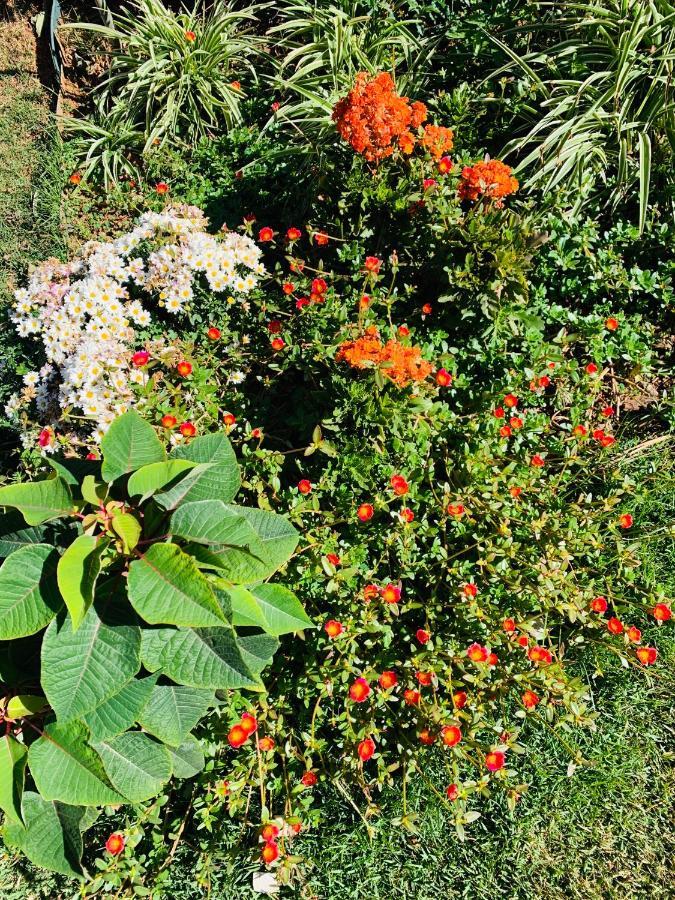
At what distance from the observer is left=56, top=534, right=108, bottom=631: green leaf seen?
137 cm

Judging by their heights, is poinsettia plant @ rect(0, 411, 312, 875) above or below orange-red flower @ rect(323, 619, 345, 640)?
above

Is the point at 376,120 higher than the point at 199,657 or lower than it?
higher

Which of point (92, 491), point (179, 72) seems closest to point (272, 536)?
point (92, 491)

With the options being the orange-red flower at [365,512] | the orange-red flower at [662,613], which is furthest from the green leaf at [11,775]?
the orange-red flower at [662,613]

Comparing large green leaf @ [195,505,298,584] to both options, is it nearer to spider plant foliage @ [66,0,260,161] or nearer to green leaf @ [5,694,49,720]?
green leaf @ [5,694,49,720]

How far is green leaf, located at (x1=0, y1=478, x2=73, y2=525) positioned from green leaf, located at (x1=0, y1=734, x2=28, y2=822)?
56 cm

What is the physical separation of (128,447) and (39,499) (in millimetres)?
244

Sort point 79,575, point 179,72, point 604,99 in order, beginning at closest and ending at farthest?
point 79,575, point 604,99, point 179,72

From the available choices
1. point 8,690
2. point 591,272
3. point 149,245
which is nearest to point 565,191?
point 591,272

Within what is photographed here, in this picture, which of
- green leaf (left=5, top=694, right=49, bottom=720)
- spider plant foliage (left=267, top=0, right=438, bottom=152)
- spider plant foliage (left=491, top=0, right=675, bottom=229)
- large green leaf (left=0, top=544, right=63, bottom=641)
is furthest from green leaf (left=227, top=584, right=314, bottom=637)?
spider plant foliage (left=267, top=0, right=438, bottom=152)

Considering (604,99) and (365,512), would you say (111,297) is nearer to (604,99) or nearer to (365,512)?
(365,512)

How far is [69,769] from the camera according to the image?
1572 mm

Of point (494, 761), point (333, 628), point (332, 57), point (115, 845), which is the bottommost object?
point (115, 845)

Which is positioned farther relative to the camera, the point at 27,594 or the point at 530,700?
the point at 530,700
